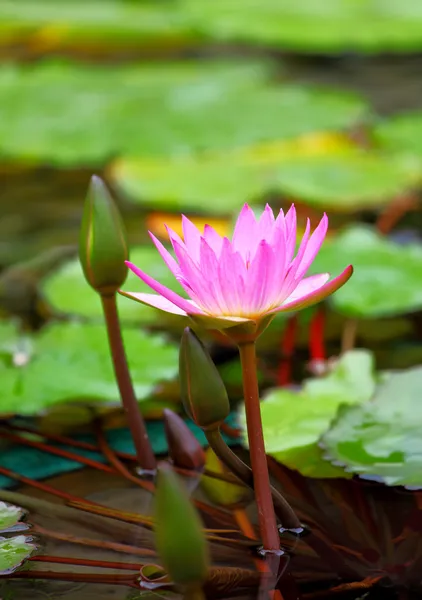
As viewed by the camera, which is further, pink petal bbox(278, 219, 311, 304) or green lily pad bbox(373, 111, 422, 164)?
green lily pad bbox(373, 111, 422, 164)

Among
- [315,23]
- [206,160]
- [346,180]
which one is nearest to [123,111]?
[206,160]

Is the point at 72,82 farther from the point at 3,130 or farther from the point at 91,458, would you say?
the point at 91,458

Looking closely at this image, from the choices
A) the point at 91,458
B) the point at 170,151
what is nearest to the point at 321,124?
the point at 170,151

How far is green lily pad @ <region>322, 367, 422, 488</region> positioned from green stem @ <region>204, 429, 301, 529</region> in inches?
Result: 3.9

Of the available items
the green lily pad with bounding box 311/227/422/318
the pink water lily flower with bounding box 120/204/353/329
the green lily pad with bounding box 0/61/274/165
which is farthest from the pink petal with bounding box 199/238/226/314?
the green lily pad with bounding box 0/61/274/165

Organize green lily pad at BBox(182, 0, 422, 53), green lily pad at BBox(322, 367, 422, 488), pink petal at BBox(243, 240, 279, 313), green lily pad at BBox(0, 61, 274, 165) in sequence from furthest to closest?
green lily pad at BBox(182, 0, 422, 53) → green lily pad at BBox(0, 61, 274, 165) → green lily pad at BBox(322, 367, 422, 488) → pink petal at BBox(243, 240, 279, 313)

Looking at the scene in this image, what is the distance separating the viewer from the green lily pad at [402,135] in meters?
2.06

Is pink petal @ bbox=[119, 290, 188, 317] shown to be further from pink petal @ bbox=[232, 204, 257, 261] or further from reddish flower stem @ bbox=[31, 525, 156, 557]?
reddish flower stem @ bbox=[31, 525, 156, 557]

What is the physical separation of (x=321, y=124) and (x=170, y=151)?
1.34 feet

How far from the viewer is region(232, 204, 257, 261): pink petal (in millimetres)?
704

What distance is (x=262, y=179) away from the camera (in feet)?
6.19

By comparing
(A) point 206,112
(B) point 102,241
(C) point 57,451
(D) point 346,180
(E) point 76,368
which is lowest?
(C) point 57,451

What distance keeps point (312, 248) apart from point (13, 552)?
0.38 metres

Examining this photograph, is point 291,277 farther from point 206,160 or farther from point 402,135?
point 402,135
